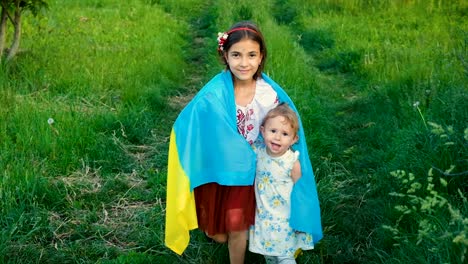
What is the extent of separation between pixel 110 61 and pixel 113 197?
3428 mm

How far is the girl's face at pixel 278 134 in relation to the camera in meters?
3.44

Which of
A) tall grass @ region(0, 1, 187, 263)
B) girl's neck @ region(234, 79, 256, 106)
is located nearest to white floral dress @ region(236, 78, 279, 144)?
girl's neck @ region(234, 79, 256, 106)

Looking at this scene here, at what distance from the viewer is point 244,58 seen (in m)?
3.55

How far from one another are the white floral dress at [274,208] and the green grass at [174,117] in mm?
366

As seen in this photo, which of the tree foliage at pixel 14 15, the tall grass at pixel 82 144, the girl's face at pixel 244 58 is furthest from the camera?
the tree foliage at pixel 14 15

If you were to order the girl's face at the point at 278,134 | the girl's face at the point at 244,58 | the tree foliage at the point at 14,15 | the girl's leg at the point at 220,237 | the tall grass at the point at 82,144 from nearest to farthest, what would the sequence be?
the girl's face at the point at 278,134
the girl's face at the point at 244,58
the girl's leg at the point at 220,237
the tall grass at the point at 82,144
the tree foliage at the point at 14,15

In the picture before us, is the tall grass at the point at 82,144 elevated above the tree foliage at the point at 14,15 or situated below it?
below

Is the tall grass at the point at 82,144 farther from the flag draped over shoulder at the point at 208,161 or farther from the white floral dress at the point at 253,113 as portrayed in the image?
the white floral dress at the point at 253,113

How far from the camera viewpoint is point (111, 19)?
433 inches

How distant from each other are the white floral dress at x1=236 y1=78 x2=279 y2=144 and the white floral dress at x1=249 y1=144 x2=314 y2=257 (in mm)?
190

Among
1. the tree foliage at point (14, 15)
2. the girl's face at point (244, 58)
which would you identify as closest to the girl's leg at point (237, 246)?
the girl's face at point (244, 58)

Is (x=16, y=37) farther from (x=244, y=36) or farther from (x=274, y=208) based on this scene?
(x=274, y=208)

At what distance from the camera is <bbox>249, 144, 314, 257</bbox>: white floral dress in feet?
11.5

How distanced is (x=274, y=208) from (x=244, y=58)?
34.0 inches
